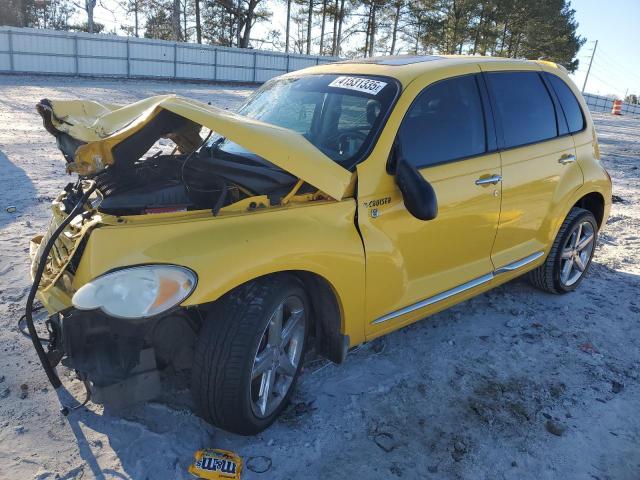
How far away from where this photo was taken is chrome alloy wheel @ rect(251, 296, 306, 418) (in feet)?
8.60

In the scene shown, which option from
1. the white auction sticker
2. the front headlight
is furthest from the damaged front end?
the white auction sticker

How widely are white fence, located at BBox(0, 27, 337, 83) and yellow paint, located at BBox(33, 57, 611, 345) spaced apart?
2287 centimetres

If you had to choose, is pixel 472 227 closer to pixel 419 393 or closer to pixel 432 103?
pixel 432 103

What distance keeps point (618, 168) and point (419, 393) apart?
9879mm

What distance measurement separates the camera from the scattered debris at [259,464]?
2486 millimetres

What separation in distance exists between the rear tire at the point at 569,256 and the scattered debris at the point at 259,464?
2.95 metres

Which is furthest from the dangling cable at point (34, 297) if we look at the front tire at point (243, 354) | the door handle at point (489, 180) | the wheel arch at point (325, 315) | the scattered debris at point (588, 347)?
the scattered debris at point (588, 347)

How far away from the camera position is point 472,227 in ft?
11.3

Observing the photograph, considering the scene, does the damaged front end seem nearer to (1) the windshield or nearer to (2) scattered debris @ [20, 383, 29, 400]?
(1) the windshield

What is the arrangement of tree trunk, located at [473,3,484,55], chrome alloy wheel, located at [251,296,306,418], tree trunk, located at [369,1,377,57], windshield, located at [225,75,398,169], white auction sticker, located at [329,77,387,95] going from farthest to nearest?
tree trunk, located at [369,1,377,57]
tree trunk, located at [473,3,484,55]
white auction sticker, located at [329,77,387,95]
windshield, located at [225,75,398,169]
chrome alloy wheel, located at [251,296,306,418]

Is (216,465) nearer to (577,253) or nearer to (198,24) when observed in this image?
(577,253)

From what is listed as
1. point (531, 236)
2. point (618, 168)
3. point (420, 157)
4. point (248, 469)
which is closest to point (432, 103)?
point (420, 157)

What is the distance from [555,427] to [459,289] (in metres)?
1.00

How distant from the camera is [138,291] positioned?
7.36 ft
